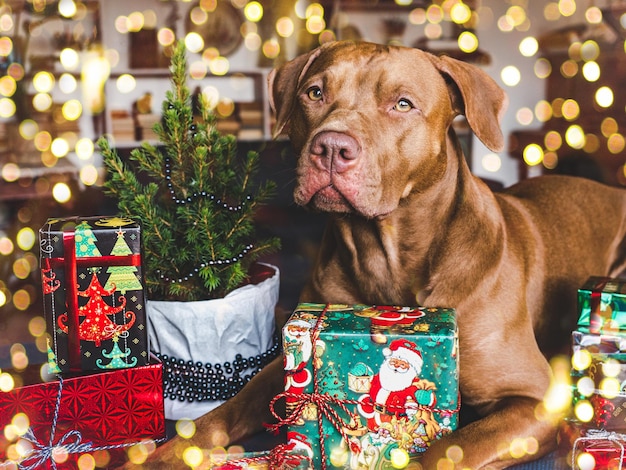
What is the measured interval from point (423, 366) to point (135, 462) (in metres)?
0.65

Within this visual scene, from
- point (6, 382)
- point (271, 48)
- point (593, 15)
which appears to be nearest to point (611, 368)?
point (6, 382)

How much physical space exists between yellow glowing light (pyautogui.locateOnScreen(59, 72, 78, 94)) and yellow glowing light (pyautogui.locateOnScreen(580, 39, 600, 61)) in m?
4.23

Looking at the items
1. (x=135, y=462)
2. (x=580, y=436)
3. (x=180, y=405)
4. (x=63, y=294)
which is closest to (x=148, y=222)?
(x=63, y=294)

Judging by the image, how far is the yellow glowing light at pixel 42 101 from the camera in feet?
20.6

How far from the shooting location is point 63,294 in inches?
61.8

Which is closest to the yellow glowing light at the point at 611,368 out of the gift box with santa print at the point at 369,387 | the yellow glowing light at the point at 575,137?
the gift box with santa print at the point at 369,387

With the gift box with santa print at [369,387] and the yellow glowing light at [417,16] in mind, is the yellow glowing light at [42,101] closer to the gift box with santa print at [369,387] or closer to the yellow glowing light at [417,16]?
the yellow glowing light at [417,16]

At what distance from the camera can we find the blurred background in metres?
5.40

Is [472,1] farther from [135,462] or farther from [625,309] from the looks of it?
[135,462]

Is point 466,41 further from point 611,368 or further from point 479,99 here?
point 611,368

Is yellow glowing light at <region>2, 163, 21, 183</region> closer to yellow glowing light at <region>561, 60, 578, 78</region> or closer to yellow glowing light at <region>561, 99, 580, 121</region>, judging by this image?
yellow glowing light at <region>561, 99, 580, 121</region>

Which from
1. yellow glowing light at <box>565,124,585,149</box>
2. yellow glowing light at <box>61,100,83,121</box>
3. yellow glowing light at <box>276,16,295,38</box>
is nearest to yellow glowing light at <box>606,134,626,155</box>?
yellow glowing light at <box>565,124,585,149</box>

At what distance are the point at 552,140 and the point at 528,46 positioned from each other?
4.38 feet

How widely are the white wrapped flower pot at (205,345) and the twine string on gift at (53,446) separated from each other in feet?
1.00
